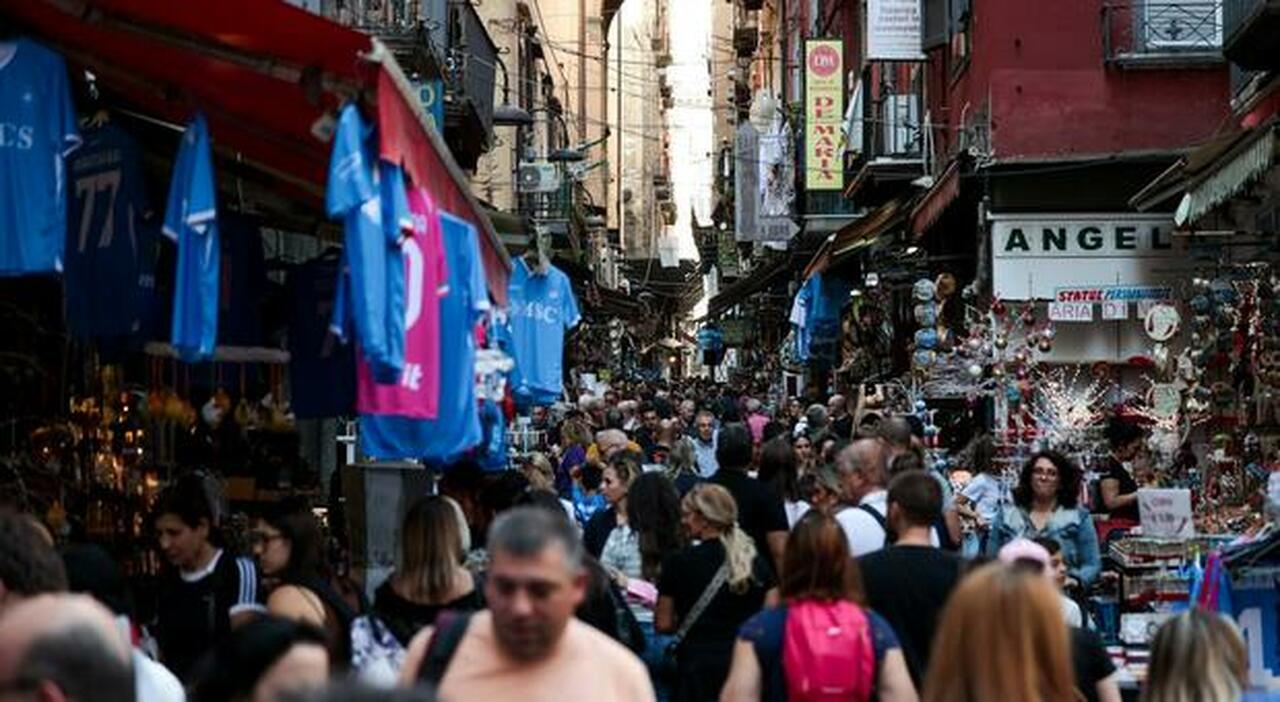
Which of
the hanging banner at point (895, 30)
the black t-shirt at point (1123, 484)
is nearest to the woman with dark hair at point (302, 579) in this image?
the black t-shirt at point (1123, 484)

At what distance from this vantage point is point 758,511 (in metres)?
12.8

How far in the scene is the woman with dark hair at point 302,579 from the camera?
8.17 m

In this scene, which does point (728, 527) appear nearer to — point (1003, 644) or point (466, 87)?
point (1003, 644)

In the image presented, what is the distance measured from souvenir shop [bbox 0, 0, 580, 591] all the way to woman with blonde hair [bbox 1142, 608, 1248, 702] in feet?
8.48

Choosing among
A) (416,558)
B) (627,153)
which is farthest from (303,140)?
(627,153)

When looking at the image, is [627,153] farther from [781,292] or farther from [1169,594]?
[1169,594]

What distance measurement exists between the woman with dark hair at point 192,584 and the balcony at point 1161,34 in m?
15.5

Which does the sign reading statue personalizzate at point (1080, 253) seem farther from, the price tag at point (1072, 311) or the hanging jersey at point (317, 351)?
the hanging jersey at point (317, 351)

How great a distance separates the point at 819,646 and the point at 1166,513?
19.2 ft

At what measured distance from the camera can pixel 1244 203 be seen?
62.5ft

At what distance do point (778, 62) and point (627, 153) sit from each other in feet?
190

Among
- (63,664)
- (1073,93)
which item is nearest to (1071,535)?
(63,664)

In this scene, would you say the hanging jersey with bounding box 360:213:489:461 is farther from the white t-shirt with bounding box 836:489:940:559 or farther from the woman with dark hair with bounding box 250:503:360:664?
the white t-shirt with bounding box 836:489:940:559

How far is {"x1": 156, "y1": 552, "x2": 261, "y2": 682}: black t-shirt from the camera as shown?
9602 mm
